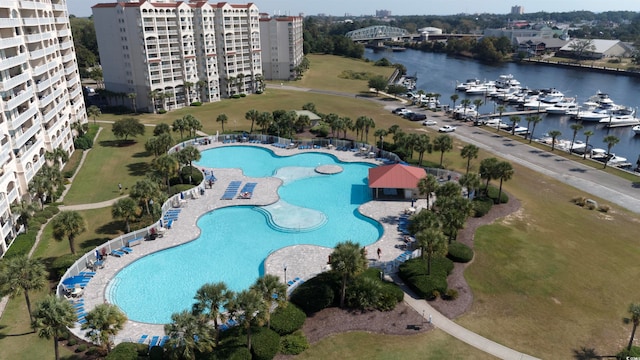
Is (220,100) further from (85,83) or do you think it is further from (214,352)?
(214,352)

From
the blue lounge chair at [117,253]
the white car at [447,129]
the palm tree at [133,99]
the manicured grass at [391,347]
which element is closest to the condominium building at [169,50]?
the palm tree at [133,99]

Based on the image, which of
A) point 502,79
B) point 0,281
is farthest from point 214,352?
point 502,79

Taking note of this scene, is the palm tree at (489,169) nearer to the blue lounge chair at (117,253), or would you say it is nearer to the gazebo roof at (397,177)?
the gazebo roof at (397,177)

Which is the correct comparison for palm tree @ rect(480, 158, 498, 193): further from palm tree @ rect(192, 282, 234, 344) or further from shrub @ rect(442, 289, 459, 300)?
palm tree @ rect(192, 282, 234, 344)

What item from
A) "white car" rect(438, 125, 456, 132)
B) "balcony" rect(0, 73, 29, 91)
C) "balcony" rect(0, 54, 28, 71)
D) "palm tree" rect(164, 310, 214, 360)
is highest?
"balcony" rect(0, 54, 28, 71)

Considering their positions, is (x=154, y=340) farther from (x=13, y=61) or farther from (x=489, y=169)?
(x=489, y=169)

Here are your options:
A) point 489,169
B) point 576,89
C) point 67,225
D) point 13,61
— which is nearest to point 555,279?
point 489,169

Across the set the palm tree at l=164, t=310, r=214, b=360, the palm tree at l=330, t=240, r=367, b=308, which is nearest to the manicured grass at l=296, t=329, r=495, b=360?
the palm tree at l=330, t=240, r=367, b=308
